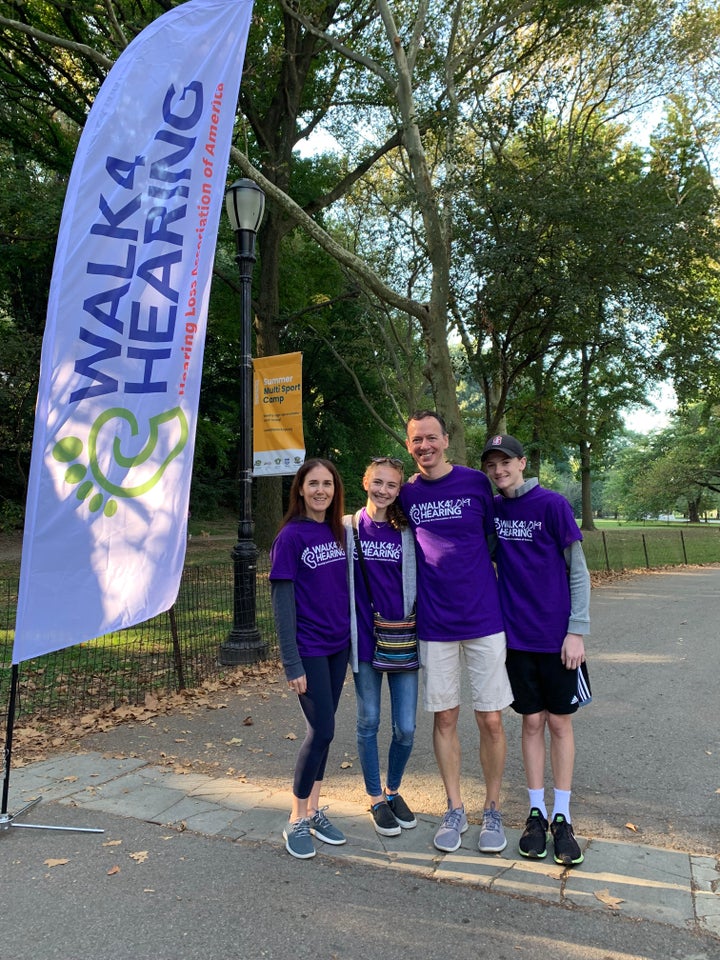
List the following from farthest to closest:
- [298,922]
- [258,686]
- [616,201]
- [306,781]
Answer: [616,201], [258,686], [306,781], [298,922]

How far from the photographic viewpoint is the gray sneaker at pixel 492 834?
3422 millimetres

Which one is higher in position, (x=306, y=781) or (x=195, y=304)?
(x=195, y=304)

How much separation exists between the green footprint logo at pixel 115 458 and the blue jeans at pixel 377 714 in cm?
154

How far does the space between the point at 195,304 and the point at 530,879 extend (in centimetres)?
345

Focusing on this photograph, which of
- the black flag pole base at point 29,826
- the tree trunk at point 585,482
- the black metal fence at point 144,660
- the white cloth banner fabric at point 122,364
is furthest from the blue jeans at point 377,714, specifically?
the tree trunk at point 585,482

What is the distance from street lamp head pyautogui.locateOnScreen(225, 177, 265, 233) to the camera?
7965mm

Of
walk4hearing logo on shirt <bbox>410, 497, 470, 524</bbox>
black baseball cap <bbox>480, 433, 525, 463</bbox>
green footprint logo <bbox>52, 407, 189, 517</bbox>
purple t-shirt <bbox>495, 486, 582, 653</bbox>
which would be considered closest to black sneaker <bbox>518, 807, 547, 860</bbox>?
purple t-shirt <bbox>495, 486, 582, 653</bbox>

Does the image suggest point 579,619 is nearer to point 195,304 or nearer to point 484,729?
point 484,729

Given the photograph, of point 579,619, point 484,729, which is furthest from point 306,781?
point 579,619

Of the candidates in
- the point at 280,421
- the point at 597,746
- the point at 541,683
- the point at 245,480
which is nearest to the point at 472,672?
the point at 541,683

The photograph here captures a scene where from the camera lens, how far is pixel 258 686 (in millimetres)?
6699

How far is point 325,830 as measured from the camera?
3.58m

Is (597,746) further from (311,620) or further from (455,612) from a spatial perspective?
(311,620)

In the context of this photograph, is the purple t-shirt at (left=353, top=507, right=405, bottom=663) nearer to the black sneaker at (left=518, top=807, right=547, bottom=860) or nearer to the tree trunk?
the black sneaker at (left=518, top=807, right=547, bottom=860)
